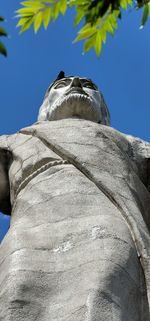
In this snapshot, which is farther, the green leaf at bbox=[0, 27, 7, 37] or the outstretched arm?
the outstretched arm

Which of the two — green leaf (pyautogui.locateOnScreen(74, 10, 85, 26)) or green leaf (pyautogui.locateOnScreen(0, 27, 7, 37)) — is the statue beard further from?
green leaf (pyautogui.locateOnScreen(0, 27, 7, 37))

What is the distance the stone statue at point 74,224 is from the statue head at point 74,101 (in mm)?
159

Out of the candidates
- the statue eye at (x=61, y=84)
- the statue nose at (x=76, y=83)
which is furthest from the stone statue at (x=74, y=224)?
the statue eye at (x=61, y=84)

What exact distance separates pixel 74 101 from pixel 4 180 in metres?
1.52

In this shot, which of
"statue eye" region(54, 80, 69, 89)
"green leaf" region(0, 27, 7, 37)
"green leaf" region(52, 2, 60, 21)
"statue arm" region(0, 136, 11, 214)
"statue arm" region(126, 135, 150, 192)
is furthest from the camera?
"statue eye" region(54, 80, 69, 89)

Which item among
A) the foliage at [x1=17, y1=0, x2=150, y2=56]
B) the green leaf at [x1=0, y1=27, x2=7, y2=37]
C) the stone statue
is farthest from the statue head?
the green leaf at [x1=0, y1=27, x2=7, y2=37]

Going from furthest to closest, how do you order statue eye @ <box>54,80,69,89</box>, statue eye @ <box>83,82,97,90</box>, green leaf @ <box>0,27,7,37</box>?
statue eye @ <box>83,82,97,90</box> < statue eye @ <box>54,80,69,89</box> < green leaf @ <box>0,27,7,37</box>

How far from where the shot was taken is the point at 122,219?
7.07 meters

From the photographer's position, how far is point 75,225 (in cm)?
679

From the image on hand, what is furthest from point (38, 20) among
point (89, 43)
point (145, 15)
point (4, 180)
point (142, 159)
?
point (142, 159)

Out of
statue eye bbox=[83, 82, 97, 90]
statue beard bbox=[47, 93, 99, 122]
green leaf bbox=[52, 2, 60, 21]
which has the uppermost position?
green leaf bbox=[52, 2, 60, 21]

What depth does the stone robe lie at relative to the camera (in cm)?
596

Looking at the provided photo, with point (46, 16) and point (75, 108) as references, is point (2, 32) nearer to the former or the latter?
point (46, 16)

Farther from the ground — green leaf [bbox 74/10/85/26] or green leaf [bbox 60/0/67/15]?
green leaf [bbox 60/0/67/15]
